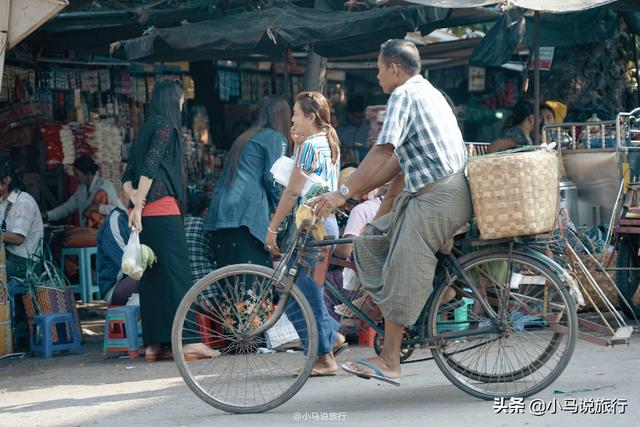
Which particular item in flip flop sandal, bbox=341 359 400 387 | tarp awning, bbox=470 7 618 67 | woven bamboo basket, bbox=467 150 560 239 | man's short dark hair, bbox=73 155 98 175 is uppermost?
tarp awning, bbox=470 7 618 67

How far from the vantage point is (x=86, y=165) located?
11875mm

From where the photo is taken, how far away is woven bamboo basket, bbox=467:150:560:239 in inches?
209

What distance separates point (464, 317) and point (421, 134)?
1025mm

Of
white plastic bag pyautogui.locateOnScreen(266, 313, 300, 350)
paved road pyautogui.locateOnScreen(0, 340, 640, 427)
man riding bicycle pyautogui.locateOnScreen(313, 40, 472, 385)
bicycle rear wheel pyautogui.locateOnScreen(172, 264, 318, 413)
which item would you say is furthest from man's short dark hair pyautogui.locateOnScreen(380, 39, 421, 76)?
white plastic bag pyautogui.locateOnScreen(266, 313, 300, 350)

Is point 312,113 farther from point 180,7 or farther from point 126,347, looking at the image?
point 180,7

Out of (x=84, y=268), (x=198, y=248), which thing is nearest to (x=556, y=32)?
(x=198, y=248)

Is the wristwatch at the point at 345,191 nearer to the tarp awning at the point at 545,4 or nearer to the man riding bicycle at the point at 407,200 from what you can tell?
the man riding bicycle at the point at 407,200

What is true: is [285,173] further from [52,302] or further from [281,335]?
[52,302]

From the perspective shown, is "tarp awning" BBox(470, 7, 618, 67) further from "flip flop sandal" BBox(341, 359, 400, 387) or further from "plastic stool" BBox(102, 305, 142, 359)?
"flip flop sandal" BBox(341, 359, 400, 387)

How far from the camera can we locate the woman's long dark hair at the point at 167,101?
7.59 meters

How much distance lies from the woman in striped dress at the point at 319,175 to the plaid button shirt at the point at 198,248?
1678mm

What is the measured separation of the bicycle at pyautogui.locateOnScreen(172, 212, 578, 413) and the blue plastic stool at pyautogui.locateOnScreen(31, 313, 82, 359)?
2946 mm

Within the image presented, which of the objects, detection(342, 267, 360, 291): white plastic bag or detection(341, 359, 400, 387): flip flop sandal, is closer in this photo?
detection(341, 359, 400, 387): flip flop sandal

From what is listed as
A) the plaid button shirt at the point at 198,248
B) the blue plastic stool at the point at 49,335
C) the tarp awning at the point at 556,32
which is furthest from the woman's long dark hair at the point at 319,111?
the tarp awning at the point at 556,32
